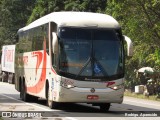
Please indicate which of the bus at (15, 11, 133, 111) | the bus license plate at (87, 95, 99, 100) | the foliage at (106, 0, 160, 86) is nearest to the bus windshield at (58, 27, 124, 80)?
the bus at (15, 11, 133, 111)

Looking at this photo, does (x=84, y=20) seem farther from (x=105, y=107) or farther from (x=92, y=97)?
(x=105, y=107)

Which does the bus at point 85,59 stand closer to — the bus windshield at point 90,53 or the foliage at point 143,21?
the bus windshield at point 90,53

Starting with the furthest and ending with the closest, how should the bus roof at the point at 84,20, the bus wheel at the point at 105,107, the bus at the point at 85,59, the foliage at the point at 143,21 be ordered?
1. the foliage at the point at 143,21
2. the bus wheel at the point at 105,107
3. the bus roof at the point at 84,20
4. the bus at the point at 85,59

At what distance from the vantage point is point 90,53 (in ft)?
60.5

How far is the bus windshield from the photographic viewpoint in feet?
59.6

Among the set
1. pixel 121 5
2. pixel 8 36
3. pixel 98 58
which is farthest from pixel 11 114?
pixel 8 36

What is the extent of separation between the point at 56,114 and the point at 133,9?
56.7 ft

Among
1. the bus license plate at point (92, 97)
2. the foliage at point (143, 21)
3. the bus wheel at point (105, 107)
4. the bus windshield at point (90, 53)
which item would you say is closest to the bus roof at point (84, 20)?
the bus windshield at point (90, 53)

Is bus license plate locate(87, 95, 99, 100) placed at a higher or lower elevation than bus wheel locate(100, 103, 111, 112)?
higher

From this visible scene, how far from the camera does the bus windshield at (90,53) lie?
1817 centimetres

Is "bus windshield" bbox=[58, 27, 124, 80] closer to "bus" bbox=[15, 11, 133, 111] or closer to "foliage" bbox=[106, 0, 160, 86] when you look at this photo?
"bus" bbox=[15, 11, 133, 111]

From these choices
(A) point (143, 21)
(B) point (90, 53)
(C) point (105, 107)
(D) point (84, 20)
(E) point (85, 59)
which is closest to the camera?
(E) point (85, 59)

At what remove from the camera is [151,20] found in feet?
112

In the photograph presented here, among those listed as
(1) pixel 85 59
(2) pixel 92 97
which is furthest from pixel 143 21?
(2) pixel 92 97
